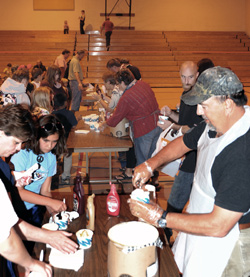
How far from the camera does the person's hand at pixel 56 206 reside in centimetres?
237

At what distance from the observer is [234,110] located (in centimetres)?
173

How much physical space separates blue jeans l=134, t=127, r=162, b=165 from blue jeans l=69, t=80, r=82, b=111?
4.33m

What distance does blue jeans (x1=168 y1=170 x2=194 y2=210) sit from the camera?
11.2 ft

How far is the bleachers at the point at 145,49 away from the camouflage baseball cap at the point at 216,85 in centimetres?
1323

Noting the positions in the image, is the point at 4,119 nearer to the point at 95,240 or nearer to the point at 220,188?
the point at 95,240

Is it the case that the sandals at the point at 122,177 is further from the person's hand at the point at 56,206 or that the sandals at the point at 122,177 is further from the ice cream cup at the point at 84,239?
the ice cream cup at the point at 84,239

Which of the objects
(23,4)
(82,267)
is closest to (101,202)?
(82,267)


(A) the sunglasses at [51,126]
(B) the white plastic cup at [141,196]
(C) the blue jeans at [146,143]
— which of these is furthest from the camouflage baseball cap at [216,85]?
(C) the blue jeans at [146,143]

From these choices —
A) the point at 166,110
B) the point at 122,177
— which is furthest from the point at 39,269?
the point at 122,177

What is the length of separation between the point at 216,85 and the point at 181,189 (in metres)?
1.93

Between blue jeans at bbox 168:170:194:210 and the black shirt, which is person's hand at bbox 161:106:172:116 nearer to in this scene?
the black shirt

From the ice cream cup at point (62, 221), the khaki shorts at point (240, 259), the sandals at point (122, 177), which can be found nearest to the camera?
the khaki shorts at point (240, 259)

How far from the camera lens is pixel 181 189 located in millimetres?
3447

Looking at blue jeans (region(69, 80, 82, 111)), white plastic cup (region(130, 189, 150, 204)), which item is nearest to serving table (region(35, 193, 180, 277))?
white plastic cup (region(130, 189, 150, 204))
